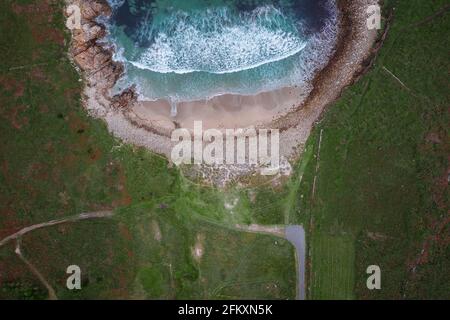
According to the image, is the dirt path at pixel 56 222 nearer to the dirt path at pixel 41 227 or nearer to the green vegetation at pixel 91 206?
the dirt path at pixel 41 227

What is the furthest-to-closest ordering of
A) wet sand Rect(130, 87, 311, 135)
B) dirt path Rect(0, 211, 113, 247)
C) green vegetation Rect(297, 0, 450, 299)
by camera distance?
wet sand Rect(130, 87, 311, 135) < green vegetation Rect(297, 0, 450, 299) < dirt path Rect(0, 211, 113, 247)

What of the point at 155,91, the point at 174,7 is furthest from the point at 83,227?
the point at 174,7

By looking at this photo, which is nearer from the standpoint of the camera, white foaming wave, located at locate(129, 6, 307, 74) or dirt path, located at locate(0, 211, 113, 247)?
dirt path, located at locate(0, 211, 113, 247)

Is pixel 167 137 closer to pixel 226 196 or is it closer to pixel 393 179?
pixel 226 196

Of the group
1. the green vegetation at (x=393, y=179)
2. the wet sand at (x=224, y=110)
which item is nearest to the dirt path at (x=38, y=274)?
the wet sand at (x=224, y=110)

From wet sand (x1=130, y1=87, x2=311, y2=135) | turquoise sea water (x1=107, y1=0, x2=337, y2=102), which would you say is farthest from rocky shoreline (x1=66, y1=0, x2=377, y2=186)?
turquoise sea water (x1=107, y1=0, x2=337, y2=102)

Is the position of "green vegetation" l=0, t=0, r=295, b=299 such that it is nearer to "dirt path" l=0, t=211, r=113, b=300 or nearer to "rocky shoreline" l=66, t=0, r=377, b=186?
"dirt path" l=0, t=211, r=113, b=300
